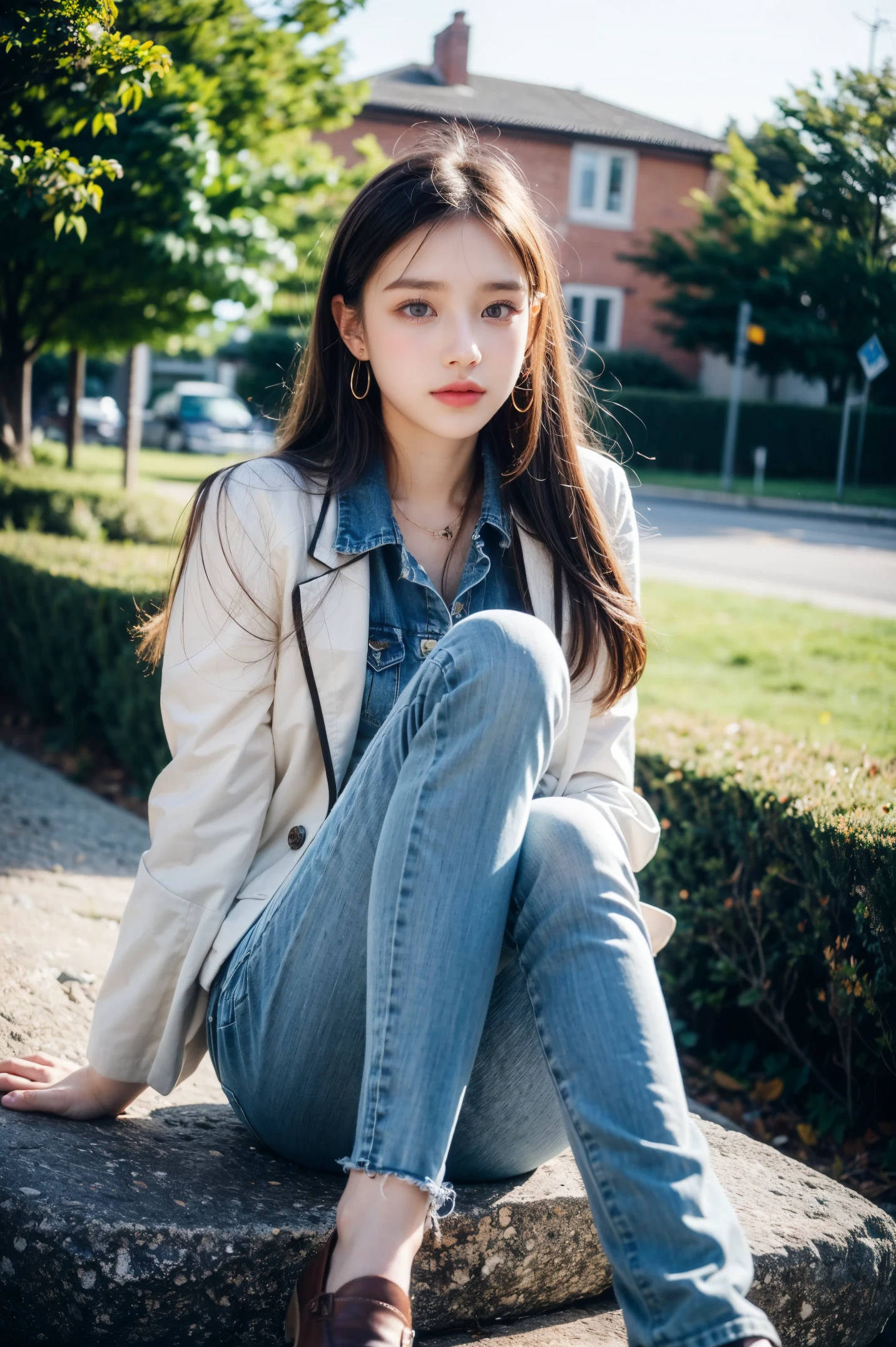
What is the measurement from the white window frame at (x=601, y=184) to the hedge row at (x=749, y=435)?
10.6 feet

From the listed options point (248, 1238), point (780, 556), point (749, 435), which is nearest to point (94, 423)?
point (749, 435)

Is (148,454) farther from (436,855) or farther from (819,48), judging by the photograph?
(436,855)

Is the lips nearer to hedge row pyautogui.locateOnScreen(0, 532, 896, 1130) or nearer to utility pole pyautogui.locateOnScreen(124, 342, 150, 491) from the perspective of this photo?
hedge row pyautogui.locateOnScreen(0, 532, 896, 1130)

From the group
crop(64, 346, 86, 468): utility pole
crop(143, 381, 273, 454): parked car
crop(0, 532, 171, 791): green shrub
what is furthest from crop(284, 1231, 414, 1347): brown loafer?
crop(143, 381, 273, 454): parked car

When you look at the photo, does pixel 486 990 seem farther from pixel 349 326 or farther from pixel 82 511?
pixel 82 511

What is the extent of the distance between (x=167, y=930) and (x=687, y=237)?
9983 millimetres

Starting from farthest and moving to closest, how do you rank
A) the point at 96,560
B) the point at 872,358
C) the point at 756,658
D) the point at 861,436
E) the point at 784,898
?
the point at 756,658, the point at 96,560, the point at 861,436, the point at 872,358, the point at 784,898

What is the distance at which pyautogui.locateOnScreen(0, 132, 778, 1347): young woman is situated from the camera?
150cm

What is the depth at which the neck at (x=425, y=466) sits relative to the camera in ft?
7.82

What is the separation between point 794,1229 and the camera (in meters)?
1.97

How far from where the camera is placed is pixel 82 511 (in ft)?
26.1

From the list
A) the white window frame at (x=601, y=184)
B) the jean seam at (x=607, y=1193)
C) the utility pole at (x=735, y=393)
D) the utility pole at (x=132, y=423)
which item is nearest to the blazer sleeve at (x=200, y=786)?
the jean seam at (x=607, y=1193)

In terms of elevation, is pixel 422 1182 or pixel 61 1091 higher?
pixel 422 1182

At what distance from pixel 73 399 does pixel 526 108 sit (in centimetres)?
517
